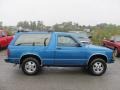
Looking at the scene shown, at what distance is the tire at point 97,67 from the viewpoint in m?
9.32

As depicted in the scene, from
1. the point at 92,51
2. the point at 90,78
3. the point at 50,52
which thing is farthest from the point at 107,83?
the point at 50,52

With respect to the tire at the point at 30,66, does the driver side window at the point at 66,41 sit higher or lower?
higher

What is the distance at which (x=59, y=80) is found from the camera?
8.41 m

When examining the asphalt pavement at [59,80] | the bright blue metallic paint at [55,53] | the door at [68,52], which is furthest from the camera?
the door at [68,52]

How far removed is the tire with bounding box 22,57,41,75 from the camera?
9115 millimetres

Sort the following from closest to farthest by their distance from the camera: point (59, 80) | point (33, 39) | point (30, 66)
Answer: point (59, 80) < point (30, 66) < point (33, 39)

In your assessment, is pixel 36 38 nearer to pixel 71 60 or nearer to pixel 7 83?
pixel 71 60

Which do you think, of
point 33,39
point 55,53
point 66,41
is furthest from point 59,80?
point 33,39

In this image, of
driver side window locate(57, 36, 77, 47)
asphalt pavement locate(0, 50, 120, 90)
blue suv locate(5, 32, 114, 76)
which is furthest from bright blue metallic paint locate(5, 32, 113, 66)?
asphalt pavement locate(0, 50, 120, 90)

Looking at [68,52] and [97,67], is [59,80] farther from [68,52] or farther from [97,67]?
[97,67]

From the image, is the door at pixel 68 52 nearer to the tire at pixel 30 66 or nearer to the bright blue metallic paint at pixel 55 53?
the bright blue metallic paint at pixel 55 53

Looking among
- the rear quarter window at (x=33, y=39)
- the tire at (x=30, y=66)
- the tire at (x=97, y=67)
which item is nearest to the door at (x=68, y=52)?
the tire at (x=97, y=67)

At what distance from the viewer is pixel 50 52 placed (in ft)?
30.0

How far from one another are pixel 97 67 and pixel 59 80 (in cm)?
177
